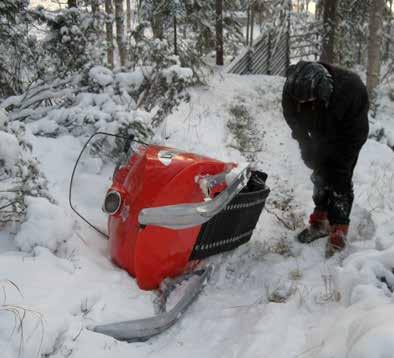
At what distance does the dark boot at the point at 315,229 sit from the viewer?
159 inches

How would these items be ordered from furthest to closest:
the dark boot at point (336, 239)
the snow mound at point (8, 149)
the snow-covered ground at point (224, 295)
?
the dark boot at point (336, 239), the snow mound at point (8, 149), the snow-covered ground at point (224, 295)

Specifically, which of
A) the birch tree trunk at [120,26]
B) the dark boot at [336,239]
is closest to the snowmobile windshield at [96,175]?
the dark boot at [336,239]

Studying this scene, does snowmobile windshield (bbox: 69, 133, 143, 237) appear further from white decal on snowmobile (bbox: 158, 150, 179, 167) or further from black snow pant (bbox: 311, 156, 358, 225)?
black snow pant (bbox: 311, 156, 358, 225)

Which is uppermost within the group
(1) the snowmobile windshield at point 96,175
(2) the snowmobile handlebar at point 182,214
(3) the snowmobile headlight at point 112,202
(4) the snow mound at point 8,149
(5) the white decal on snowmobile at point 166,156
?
(4) the snow mound at point 8,149

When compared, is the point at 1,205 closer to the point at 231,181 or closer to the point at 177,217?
the point at 177,217

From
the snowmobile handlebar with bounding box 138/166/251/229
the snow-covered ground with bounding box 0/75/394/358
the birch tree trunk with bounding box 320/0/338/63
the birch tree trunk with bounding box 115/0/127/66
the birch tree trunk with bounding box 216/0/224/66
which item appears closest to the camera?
the snow-covered ground with bounding box 0/75/394/358

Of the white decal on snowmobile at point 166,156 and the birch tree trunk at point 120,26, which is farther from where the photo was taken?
the birch tree trunk at point 120,26

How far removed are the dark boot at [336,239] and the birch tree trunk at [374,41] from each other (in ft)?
28.7

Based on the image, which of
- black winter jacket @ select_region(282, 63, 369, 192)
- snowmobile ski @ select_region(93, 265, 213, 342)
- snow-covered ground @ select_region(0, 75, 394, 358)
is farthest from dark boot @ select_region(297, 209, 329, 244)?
snowmobile ski @ select_region(93, 265, 213, 342)

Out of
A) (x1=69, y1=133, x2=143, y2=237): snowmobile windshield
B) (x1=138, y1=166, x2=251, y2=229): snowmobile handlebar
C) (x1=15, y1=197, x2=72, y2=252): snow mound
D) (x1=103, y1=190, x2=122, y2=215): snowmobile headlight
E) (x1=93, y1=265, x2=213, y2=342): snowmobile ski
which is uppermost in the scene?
(x1=138, y1=166, x2=251, y2=229): snowmobile handlebar

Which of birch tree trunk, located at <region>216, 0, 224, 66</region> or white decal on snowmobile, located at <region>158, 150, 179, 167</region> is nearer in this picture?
white decal on snowmobile, located at <region>158, 150, 179, 167</region>

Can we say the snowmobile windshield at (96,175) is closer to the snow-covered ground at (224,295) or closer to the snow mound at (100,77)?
the snow-covered ground at (224,295)

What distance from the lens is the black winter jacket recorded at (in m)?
3.49

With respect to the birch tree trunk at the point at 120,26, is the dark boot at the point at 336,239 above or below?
below
